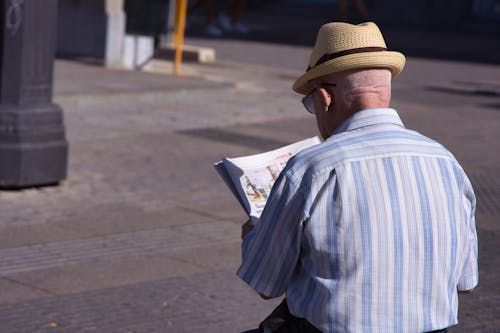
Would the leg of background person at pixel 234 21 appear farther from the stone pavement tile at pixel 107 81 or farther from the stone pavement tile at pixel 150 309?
the stone pavement tile at pixel 150 309

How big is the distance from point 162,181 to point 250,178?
6106mm

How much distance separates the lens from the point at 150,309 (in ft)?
19.1

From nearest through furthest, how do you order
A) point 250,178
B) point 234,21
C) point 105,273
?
point 250,178 → point 105,273 → point 234,21

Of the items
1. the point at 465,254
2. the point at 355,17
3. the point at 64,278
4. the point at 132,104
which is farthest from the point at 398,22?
the point at 465,254

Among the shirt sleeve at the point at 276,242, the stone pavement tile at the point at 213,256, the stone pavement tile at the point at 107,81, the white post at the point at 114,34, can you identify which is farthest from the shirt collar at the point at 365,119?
the white post at the point at 114,34

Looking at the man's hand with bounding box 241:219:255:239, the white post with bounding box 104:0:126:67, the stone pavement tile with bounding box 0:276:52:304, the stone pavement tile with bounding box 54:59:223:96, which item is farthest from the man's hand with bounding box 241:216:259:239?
the white post with bounding box 104:0:126:67

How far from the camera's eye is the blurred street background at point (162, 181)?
233 inches

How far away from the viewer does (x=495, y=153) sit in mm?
11570

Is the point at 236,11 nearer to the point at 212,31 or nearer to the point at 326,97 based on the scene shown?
the point at 212,31

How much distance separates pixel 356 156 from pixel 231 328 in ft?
10.1

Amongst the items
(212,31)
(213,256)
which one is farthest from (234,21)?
(213,256)

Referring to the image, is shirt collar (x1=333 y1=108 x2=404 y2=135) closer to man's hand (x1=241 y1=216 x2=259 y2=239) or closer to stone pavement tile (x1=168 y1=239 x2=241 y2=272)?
man's hand (x1=241 y1=216 x2=259 y2=239)

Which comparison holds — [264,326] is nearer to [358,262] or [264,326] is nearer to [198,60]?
[358,262]

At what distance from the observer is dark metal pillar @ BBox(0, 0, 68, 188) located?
27.8 ft
